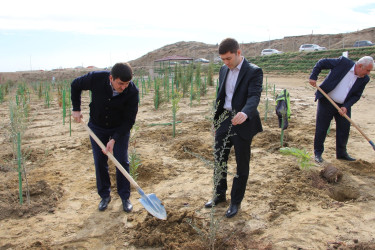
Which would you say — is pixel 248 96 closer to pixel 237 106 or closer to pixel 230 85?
pixel 237 106

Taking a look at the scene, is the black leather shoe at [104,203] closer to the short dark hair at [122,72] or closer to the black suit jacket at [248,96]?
the short dark hair at [122,72]

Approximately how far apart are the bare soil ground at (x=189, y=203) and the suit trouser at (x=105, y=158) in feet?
0.64

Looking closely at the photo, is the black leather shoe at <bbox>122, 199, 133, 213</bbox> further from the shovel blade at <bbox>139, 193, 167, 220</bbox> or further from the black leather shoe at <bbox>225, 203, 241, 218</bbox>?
the black leather shoe at <bbox>225, 203, 241, 218</bbox>

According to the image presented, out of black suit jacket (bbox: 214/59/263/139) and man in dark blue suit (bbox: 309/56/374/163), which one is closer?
black suit jacket (bbox: 214/59/263/139)

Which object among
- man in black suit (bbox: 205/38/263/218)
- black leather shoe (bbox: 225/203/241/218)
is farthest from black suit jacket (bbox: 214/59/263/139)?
black leather shoe (bbox: 225/203/241/218)

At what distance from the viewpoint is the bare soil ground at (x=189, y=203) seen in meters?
2.48

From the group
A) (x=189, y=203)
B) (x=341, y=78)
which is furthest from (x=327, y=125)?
(x=189, y=203)

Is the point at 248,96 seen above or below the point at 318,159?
above

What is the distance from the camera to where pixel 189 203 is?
3.11m

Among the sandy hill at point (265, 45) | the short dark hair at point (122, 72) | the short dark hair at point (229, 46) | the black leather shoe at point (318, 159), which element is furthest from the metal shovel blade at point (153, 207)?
the sandy hill at point (265, 45)

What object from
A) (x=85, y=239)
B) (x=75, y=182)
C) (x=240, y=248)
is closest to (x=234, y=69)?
(x=240, y=248)

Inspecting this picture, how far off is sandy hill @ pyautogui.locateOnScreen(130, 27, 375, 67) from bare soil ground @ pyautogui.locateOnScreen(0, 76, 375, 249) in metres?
25.9

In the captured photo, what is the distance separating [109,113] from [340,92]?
2985 millimetres

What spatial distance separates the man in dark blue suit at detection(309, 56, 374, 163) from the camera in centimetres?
394
